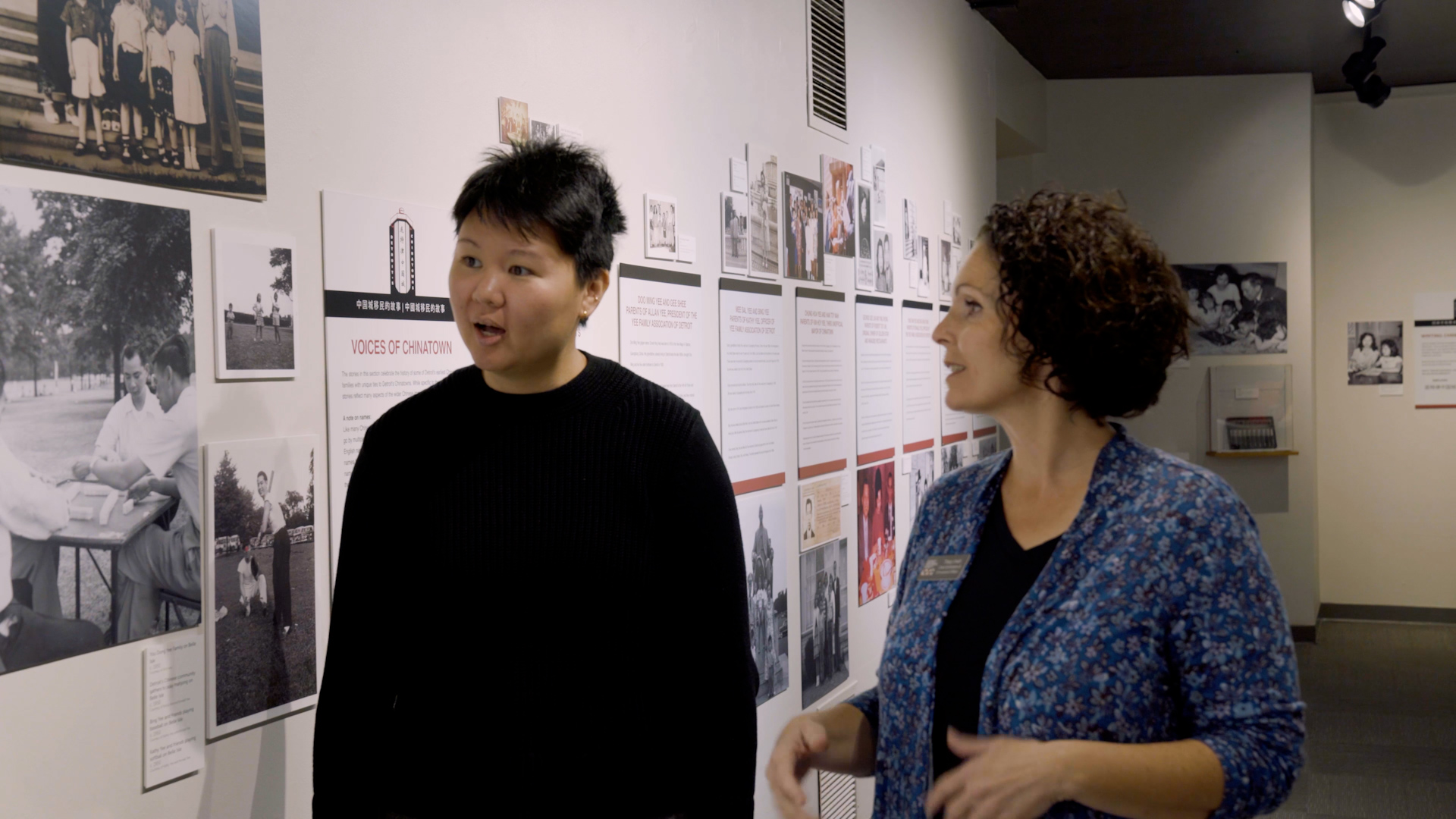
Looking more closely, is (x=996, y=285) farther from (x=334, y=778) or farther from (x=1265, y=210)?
(x=1265, y=210)

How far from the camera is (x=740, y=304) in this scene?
11.0 feet

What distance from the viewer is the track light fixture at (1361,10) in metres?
5.97

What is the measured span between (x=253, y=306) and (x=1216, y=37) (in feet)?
22.3

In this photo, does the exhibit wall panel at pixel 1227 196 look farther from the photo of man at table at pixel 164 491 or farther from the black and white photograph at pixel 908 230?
the photo of man at table at pixel 164 491

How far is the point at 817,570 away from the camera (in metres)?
3.91

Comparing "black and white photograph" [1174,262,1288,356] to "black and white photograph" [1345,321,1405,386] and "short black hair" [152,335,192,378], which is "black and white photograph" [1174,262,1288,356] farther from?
"short black hair" [152,335,192,378]

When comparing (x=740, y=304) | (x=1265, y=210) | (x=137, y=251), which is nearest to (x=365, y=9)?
(x=137, y=251)

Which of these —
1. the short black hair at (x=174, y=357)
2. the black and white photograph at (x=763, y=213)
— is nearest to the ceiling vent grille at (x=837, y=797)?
the black and white photograph at (x=763, y=213)

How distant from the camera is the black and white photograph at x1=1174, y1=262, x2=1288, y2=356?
7930 millimetres

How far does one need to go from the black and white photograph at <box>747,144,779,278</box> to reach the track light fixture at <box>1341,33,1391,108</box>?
4.32 meters

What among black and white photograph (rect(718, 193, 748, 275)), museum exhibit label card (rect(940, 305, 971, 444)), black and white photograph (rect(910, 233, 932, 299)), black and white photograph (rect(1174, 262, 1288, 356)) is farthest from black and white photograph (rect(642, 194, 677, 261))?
black and white photograph (rect(1174, 262, 1288, 356))

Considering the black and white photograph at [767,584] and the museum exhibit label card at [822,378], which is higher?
the museum exhibit label card at [822,378]

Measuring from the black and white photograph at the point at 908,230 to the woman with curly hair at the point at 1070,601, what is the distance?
340 cm

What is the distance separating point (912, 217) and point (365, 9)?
134 inches
